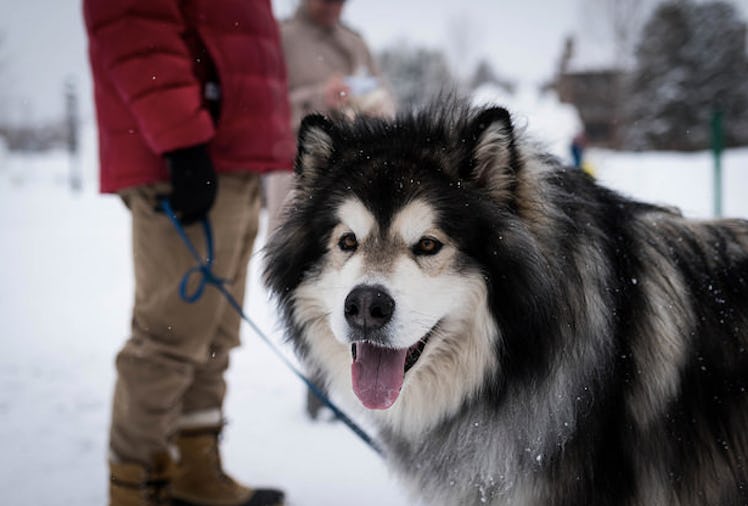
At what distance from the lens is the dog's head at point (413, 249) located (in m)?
1.63

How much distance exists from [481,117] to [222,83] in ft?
3.84

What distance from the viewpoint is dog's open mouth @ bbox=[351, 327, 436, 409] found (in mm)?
1703

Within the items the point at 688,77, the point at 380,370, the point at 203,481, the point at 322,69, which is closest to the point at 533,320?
the point at 380,370

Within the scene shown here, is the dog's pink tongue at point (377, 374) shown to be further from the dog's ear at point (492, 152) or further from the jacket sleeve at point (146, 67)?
the jacket sleeve at point (146, 67)

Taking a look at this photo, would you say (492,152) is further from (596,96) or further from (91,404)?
(596,96)

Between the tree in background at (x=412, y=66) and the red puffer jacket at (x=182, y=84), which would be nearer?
the red puffer jacket at (x=182, y=84)

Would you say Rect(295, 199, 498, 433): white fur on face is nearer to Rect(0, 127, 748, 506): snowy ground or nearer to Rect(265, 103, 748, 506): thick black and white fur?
Rect(265, 103, 748, 506): thick black and white fur

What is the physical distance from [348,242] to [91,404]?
9.00 feet

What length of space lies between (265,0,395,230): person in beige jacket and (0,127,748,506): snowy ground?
4.31 feet

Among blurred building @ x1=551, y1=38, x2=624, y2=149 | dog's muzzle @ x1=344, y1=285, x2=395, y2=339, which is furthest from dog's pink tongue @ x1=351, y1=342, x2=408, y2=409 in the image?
blurred building @ x1=551, y1=38, x2=624, y2=149

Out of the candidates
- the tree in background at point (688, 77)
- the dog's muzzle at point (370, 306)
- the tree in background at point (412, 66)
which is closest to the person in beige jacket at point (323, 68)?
the dog's muzzle at point (370, 306)

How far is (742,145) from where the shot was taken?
71.9 feet

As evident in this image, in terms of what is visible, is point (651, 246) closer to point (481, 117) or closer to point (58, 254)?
point (481, 117)

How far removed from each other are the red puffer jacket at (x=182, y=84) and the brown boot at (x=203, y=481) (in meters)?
1.20
